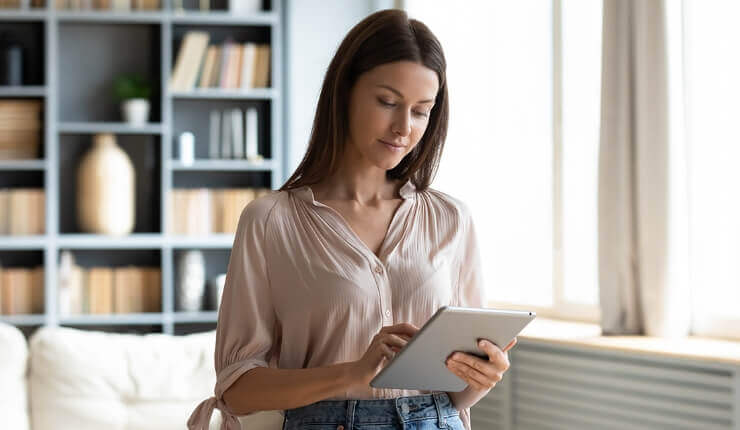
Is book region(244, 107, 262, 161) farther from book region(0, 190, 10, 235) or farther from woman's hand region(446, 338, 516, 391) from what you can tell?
woman's hand region(446, 338, 516, 391)

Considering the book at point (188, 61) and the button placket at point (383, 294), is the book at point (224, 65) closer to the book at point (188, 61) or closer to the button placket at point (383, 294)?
the book at point (188, 61)

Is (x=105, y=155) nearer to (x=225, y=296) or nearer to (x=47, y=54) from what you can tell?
(x=47, y=54)

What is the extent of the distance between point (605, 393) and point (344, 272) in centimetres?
179

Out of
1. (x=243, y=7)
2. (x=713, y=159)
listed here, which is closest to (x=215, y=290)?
(x=243, y=7)

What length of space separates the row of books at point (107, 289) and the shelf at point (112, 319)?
7 cm

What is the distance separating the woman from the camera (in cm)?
150

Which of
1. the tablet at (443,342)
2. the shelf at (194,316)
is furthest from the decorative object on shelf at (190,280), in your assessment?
the tablet at (443,342)

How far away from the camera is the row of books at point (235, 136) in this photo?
15.7 feet

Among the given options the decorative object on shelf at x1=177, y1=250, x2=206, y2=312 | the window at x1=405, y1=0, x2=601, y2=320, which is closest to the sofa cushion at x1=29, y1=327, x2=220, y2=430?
the window at x1=405, y1=0, x2=601, y2=320

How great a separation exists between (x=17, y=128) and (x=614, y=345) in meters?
3.18

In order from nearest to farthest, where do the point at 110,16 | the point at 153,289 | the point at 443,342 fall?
1. the point at 443,342
2. the point at 110,16
3. the point at 153,289

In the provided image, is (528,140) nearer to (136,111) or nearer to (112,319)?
(136,111)

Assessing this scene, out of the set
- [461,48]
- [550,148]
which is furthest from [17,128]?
[550,148]

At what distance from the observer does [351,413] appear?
1.49m
